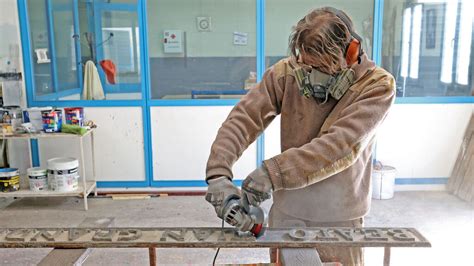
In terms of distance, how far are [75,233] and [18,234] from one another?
17cm

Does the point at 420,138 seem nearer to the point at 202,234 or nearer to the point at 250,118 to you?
the point at 250,118

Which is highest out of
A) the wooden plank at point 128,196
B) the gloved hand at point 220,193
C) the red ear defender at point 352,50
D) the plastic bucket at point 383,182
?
the red ear defender at point 352,50

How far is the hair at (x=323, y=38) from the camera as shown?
1.25m

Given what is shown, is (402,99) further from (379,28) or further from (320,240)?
(320,240)

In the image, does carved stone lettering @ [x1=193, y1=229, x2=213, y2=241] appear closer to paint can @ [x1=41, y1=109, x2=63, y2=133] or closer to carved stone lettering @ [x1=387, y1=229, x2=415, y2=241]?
carved stone lettering @ [x1=387, y1=229, x2=415, y2=241]

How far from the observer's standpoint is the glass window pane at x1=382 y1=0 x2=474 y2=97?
3.66 metres

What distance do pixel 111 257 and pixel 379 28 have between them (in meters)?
2.68

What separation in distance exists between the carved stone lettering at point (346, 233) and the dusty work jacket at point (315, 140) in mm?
80

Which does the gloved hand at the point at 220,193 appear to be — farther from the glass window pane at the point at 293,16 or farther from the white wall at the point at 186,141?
the glass window pane at the point at 293,16

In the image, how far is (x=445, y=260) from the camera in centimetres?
253

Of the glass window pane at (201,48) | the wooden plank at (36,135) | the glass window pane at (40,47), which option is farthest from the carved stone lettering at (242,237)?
the glass window pane at (40,47)

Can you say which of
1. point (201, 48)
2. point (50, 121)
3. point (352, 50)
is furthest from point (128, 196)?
point (352, 50)

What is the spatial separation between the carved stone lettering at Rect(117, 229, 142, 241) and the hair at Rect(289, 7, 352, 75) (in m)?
0.73

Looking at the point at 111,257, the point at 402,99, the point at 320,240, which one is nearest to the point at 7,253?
the point at 111,257
